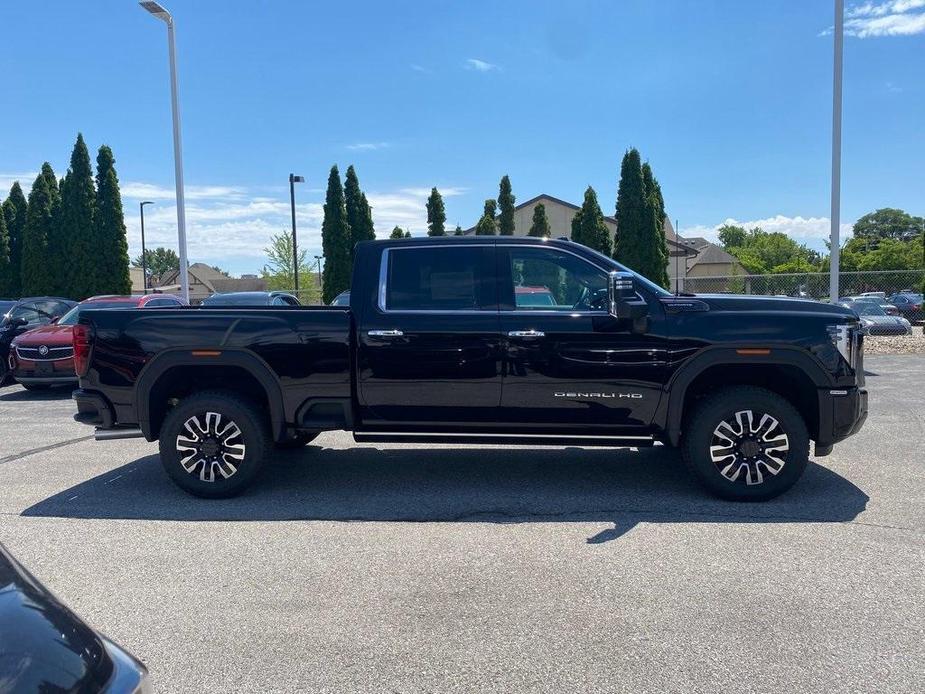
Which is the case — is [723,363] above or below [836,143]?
below

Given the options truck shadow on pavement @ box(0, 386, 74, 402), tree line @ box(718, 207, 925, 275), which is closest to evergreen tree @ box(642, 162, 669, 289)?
truck shadow on pavement @ box(0, 386, 74, 402)

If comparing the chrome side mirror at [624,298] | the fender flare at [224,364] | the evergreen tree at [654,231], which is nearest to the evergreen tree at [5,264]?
the evergreen tree at [654,231]

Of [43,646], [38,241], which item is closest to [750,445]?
[43,646]

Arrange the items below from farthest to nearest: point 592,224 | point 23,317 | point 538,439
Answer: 1. point 592,224
2. point 23,317
3. point 538,439

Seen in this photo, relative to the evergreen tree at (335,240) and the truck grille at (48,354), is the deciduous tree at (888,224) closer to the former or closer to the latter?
the evergreen tree at (335,240)

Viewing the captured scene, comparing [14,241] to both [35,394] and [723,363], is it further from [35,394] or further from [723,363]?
[723,363]

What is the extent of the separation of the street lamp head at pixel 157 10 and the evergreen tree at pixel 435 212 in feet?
78.7

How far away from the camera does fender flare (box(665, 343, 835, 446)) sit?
5555 millimetres

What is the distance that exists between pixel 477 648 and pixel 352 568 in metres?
1.23

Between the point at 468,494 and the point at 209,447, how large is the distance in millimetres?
2069

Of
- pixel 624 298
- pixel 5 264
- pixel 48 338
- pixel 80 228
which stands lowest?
pixel 48 338

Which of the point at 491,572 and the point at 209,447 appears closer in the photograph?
the point at 491,572

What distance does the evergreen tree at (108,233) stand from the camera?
33.0 meters

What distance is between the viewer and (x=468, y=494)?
596 cm
